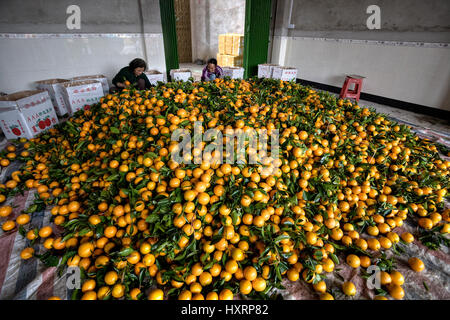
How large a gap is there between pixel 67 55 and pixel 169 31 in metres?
2.62

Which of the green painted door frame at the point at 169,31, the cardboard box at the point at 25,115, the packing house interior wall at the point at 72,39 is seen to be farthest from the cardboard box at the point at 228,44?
the cardboard box at the point at 25,115

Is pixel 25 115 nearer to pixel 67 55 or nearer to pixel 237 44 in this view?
pixel 67 55

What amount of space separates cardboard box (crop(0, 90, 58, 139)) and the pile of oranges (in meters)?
1.07

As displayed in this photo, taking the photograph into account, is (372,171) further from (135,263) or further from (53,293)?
(53,293)

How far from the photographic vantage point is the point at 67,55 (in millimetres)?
4793

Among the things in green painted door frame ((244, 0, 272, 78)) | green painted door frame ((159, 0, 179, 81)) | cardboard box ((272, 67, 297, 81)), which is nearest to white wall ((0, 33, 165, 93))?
green painted door frame ((159, 0, 179, 81))

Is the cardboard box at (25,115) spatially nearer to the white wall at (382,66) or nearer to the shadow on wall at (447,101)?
the white wall at (382,66)

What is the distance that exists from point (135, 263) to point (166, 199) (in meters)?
0.42

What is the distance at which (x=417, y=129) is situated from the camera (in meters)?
3.68

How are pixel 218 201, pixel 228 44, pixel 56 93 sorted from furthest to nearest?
pixel 228 44 → pixel 56 93 → pixel 218 201

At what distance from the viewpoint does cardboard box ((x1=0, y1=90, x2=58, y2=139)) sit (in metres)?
2.90

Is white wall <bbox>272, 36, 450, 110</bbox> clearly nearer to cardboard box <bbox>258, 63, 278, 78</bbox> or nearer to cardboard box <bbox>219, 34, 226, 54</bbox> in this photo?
cardboard box <bbox>258, 63, 278, 78</bbox>

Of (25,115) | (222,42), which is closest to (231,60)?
(222,42)
